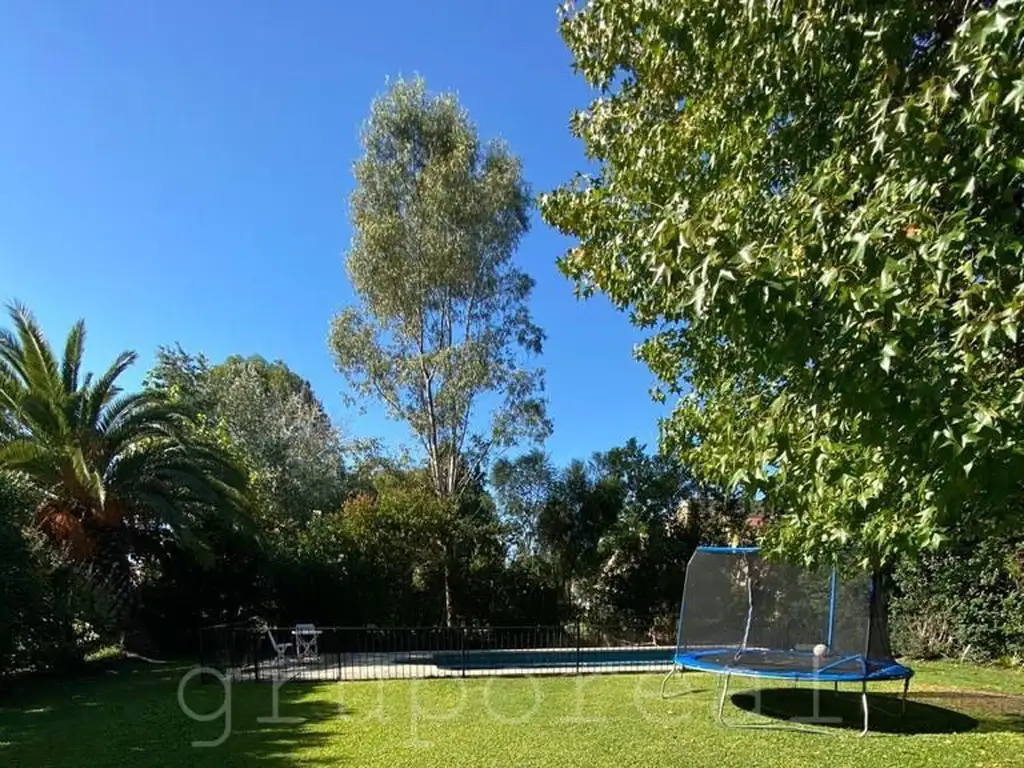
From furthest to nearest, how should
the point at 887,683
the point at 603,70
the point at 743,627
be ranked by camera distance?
the point at 887,683 → the point at 743,627 → the point at 603,70

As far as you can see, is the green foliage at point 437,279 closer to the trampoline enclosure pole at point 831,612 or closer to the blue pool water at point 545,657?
the blue pool water at point 545,657

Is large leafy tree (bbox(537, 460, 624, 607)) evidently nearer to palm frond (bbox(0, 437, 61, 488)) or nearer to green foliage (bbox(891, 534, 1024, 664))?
green foliage (bbox(891, 534, 1024, 664))

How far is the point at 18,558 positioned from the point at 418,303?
11069mm

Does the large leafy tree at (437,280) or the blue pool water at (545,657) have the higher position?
the large leafy tree at (437,280)

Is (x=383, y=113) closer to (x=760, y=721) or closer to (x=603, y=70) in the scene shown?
(x=603, y=70)

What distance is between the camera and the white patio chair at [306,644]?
13.6 m

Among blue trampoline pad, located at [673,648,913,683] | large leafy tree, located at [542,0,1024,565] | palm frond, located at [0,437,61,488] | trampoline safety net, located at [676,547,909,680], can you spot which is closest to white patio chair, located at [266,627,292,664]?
palm frond, located at [0,437,61,488]

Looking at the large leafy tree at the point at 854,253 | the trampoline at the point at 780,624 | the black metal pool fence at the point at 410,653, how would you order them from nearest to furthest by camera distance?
the large leafy tree at the point at 854,253 → the trampoline at the point at 780,624 → the black metal pool fence at the point at 410,653

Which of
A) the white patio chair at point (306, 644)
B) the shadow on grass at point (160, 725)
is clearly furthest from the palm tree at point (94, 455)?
the shadow on grass at point (160, 725)

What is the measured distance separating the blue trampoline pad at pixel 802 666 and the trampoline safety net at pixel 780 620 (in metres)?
0.01

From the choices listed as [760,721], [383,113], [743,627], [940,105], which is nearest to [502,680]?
[743,627]

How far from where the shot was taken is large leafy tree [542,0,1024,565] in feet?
7.94

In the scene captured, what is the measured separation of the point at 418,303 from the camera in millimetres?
19812

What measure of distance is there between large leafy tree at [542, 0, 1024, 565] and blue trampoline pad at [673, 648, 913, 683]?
4580 millimetres
